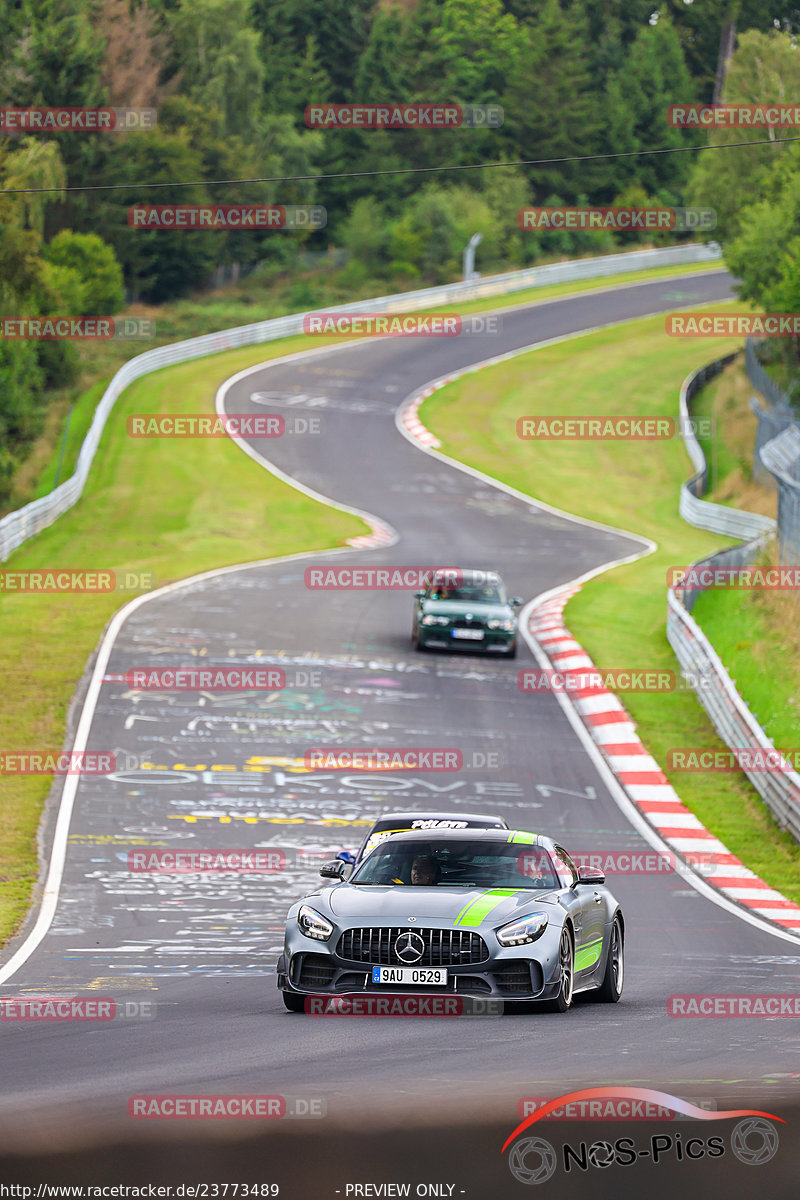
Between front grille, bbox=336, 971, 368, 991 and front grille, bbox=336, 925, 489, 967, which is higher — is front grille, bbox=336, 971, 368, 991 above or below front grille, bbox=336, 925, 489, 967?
below

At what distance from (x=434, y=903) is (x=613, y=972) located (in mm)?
1716

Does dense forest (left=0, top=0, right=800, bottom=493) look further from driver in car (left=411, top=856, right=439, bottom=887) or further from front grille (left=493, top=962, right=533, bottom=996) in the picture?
front grille (left=493, top=962, right=533, bottom=996)

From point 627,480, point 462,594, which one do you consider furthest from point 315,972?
point 627,480

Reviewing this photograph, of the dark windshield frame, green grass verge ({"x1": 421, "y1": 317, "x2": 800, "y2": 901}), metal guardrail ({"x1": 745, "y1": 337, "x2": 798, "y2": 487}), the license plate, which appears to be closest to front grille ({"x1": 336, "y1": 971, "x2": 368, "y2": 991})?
the license plate

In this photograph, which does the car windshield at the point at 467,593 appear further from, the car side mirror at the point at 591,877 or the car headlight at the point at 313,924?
the car headlight at the point at 313,924

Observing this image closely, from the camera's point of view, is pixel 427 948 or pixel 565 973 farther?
pixel 565 973

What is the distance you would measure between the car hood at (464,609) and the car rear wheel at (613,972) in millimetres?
17148

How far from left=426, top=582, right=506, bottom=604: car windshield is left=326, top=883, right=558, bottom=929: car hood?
Answer: 1860cm

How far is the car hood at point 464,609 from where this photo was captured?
28625mm

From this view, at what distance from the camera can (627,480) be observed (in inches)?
2085

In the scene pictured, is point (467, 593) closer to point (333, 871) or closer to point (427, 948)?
point (333, 871)

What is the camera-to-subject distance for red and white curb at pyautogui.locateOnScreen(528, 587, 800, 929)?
16641mm

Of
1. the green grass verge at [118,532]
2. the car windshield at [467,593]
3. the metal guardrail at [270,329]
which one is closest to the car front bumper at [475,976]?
the green grass verge at [118,532]

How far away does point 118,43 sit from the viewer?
273ft
